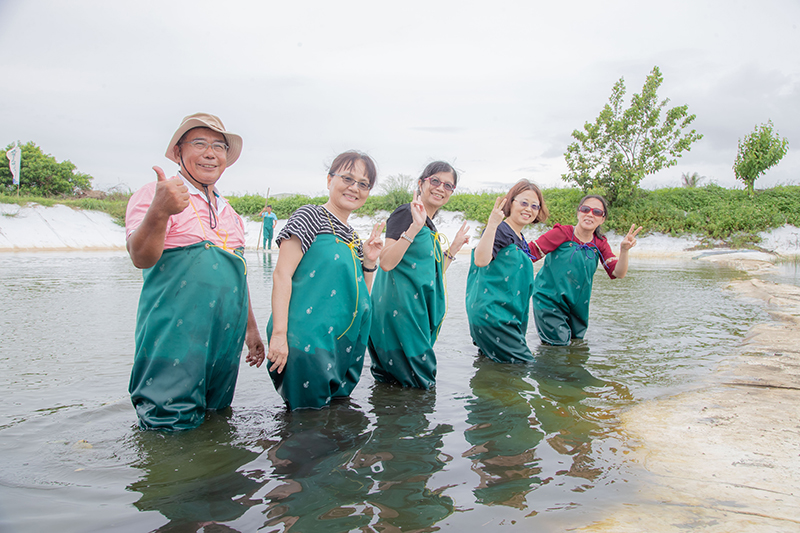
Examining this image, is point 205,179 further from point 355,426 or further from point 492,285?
point 492,285

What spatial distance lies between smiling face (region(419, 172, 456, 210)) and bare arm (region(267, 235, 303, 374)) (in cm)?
121

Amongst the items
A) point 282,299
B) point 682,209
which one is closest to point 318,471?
point 282,299

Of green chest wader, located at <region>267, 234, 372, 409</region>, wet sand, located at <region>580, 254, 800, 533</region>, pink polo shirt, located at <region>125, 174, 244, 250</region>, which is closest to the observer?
wet sand, located at <region>580, 254, 800, 533</region>

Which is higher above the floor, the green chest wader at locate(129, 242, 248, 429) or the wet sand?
the green chest wader at locate(129, 242, 248, 429)

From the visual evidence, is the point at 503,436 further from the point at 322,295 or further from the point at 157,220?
the point at 157,220

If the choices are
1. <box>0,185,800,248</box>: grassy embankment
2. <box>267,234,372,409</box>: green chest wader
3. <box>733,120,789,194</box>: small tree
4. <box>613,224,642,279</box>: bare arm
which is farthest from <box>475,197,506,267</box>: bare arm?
<box>733,120,789,194</box>: small tree

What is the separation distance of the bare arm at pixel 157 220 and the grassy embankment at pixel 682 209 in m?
22.0

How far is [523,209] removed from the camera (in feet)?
15.8

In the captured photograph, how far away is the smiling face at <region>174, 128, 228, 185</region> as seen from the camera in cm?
276

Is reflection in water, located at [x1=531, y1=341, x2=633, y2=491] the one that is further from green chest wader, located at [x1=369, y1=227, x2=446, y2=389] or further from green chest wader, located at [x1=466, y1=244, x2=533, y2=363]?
green chest wader, located at [x1=369, y1=227, x2=446, y2=389]

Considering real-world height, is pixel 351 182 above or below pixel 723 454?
above

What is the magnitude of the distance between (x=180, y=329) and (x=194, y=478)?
72cm

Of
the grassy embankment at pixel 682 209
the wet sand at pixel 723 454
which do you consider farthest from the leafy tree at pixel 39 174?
the wet sand at pixel 723 454

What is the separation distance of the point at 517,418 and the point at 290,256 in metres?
→ 1.78
